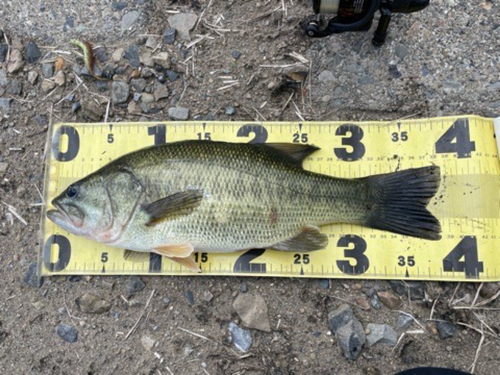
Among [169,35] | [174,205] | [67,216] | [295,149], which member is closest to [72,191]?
[67,216]

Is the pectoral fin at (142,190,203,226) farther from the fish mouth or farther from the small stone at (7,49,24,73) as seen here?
the small stone at (7,49,24,73)

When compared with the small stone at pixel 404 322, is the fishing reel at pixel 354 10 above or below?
above

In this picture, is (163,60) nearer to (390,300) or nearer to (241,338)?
(241,338)

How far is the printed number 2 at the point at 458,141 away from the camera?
11.0 feet

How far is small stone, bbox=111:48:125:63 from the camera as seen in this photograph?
3.74m

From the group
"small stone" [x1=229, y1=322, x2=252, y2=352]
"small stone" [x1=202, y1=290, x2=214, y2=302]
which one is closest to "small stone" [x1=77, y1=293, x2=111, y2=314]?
"small stone" [x1=202, y1=290, x2=214, y2=302]

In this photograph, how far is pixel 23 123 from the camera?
3688mm

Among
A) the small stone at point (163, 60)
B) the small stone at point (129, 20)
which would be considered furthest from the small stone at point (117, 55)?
the small stone at point (163, 60)

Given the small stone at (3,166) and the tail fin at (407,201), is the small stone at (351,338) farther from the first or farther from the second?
the small stone at (3,166)

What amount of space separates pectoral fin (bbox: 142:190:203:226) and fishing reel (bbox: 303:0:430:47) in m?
1.68

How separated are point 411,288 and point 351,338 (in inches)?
26.4

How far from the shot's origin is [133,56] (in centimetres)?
374

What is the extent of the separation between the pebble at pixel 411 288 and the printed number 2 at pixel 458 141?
117cm

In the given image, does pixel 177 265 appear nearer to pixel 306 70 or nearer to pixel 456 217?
pixel 306 70
